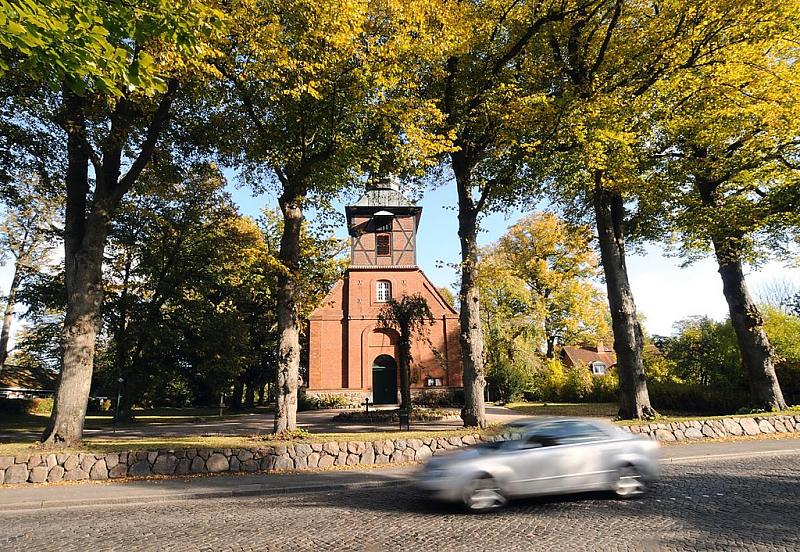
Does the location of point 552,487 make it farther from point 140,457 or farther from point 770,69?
point 770,69

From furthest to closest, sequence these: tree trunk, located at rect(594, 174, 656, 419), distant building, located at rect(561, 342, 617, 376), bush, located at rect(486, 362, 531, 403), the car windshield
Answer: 1. distant building, located at rect(561, 342, 617, 376)
2. bush, located at rect(486, 362, 531, 403)
3. tree trunk, located at rect(594, 174, 656, 419)
4. the car windshield

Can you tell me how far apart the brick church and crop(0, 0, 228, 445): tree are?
21.6m

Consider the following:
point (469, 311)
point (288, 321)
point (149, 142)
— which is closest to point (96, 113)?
point (149, 142)

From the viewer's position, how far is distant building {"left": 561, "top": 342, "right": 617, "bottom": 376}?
5738cm

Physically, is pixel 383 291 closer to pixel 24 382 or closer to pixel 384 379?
pixel 384 379

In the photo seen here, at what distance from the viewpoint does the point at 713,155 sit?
54.7 feet

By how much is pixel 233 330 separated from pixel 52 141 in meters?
12.3

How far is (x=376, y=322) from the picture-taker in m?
35.6

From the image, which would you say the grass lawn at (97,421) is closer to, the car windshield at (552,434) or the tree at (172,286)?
the tree at (172,286)

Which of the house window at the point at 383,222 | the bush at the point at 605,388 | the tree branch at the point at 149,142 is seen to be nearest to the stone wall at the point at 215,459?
the tree branch at the point at 149,142

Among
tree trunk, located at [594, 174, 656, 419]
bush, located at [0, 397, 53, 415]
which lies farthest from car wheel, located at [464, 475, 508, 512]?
bush, located at [0, 397, 53, 415]

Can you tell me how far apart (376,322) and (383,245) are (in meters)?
6.25

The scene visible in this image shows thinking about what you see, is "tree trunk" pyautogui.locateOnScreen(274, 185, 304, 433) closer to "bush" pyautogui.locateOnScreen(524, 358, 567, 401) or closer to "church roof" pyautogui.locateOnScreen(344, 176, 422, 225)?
→ "church roof" pyautogui.locateOnScreen(344, 176, 422, 225)

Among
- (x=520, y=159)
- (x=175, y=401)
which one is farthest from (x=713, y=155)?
(x=175, y=401)
